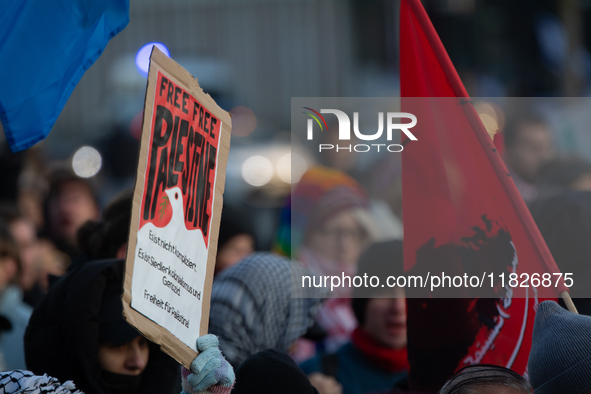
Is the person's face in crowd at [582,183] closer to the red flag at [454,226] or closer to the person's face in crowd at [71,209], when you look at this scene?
the red flag at [454,226]

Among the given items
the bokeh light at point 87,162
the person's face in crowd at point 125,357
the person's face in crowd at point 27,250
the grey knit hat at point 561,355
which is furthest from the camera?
the bokeh light at point 87,162

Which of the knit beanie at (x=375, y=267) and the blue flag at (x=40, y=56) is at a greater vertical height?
the blue flag at (x=40, y=56)

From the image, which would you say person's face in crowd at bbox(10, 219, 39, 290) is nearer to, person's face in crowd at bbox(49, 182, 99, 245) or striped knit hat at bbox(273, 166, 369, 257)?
person's face in crowd at bbox(49, 182, 99, 245)

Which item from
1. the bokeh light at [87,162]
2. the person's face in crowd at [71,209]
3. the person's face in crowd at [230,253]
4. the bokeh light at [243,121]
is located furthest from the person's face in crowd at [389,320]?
the bokeh light at [243,121]

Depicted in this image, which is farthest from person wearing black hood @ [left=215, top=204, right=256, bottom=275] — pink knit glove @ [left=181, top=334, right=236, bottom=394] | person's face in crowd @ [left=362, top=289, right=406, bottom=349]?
pink knit glove @ [left=181, top=334, right=236, bottom=394]

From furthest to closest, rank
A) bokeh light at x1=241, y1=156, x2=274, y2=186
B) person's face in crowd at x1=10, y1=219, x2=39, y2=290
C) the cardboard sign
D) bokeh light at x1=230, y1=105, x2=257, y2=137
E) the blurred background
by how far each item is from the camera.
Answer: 1. bokeh light at x1=230, y1=105, x2=257, y2=137
2. bokeh light at x1=241, y1=156, x2=274, y2=186
3. the blurred background
4. person's face in crowd at x1=10, y1=219, x2=39, y2=290
5. the cardboard sign

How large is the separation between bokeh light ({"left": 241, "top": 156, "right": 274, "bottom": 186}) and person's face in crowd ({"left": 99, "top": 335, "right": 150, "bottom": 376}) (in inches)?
324

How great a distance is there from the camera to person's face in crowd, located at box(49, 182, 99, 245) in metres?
4.60

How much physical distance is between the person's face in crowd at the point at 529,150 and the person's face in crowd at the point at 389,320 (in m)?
2.01

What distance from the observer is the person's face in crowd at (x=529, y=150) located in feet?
15.7

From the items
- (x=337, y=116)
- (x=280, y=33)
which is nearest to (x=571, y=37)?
(x=280, y=33)

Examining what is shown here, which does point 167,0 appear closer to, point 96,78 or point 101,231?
point 96,78

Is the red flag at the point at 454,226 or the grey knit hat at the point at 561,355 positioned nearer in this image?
the grey knit hat at the point at 561,355

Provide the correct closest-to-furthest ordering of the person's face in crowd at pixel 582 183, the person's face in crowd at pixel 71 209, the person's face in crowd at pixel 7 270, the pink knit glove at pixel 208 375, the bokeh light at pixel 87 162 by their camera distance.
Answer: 1. the pink knit glove at pixel 208 375
2. the person's face in crowd at pixel 7 270
3. the person's face in crowd at pixel 582 183
4. the person's face in crowd at pixel 71 209
5. the bokeh light at pixel 87 162
